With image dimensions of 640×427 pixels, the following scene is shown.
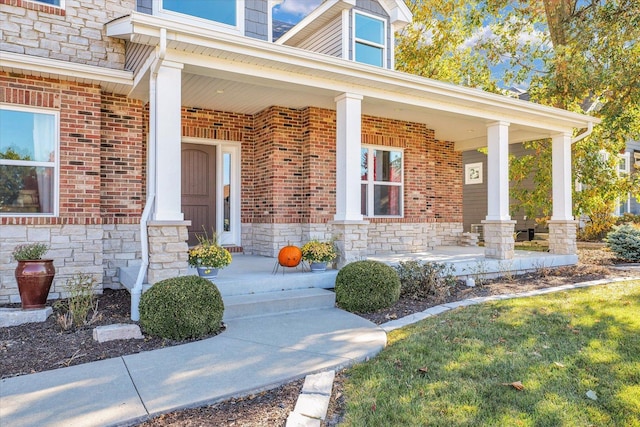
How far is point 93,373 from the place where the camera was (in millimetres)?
3273

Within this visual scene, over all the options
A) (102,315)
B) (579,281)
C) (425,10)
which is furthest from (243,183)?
(425,10)

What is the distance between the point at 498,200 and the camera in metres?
8.00

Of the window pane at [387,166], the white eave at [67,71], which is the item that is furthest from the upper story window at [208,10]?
the window pane at [387,166]

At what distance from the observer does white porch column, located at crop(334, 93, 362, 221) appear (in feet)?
20.9

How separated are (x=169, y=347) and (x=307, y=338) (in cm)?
127

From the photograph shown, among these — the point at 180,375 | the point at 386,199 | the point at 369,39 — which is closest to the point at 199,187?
the point at 386,199

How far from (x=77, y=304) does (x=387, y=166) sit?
6.50m

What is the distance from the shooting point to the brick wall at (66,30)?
5582mm

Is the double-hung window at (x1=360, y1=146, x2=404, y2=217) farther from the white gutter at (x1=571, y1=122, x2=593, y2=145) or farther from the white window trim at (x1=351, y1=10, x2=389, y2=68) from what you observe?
the white gutter at (x1=571, y1=122, x2=593, y2=145)

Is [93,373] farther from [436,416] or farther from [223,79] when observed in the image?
[223,79]

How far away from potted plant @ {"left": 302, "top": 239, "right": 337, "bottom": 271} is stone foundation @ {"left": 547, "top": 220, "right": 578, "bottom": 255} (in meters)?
5.66

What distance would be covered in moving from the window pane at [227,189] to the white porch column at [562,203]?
6.81 meters

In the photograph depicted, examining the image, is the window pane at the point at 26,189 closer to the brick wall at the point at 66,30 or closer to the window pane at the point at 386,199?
the brick wall at the point at 66,30

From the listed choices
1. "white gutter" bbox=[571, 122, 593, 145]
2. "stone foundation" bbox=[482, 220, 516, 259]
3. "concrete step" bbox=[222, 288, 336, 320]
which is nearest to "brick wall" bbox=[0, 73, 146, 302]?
"concrete step" bbox=[222, 288, 336, 320]
